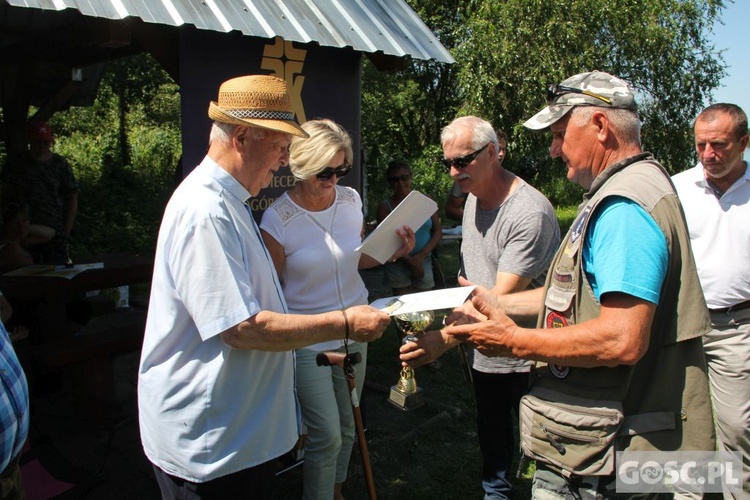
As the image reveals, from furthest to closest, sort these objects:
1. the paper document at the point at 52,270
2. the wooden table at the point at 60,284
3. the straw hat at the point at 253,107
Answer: the paper document at the point at 52,270 → the wooden table at the point at 60,284 → the straw hat at the point at 253,107

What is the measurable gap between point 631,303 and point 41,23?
254 inches

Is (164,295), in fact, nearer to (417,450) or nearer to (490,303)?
(490,303)

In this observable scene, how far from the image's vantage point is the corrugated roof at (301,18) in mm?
2898

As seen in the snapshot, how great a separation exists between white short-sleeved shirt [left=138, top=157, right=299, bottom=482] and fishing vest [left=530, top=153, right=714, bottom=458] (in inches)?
39.5

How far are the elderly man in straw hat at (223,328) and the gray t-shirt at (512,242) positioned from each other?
3.42 ft

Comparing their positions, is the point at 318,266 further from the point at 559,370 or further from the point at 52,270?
the point at 52,270

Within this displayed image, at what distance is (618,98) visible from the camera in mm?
1851

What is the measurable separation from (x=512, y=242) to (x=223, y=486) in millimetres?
1610

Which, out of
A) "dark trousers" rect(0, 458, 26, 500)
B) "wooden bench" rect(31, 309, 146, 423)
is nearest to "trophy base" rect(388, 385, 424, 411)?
"dark trousers" rect(0, 458, 26, 500)

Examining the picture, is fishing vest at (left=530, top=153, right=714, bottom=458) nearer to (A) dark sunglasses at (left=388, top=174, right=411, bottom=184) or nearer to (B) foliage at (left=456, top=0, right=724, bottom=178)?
(A) dark sunglasses at (left=388, top=174, right=411, bottom=184)

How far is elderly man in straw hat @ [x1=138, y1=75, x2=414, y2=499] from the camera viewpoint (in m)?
1.76

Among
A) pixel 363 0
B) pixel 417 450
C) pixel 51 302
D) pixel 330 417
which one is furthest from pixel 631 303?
pixel 51 302

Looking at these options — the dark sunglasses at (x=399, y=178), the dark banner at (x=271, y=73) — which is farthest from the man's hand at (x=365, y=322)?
the dark sunglasses at (x=399, y=178)

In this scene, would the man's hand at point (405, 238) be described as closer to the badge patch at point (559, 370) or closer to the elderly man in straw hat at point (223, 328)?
the elderly man in straw hat at point (223, 328)
